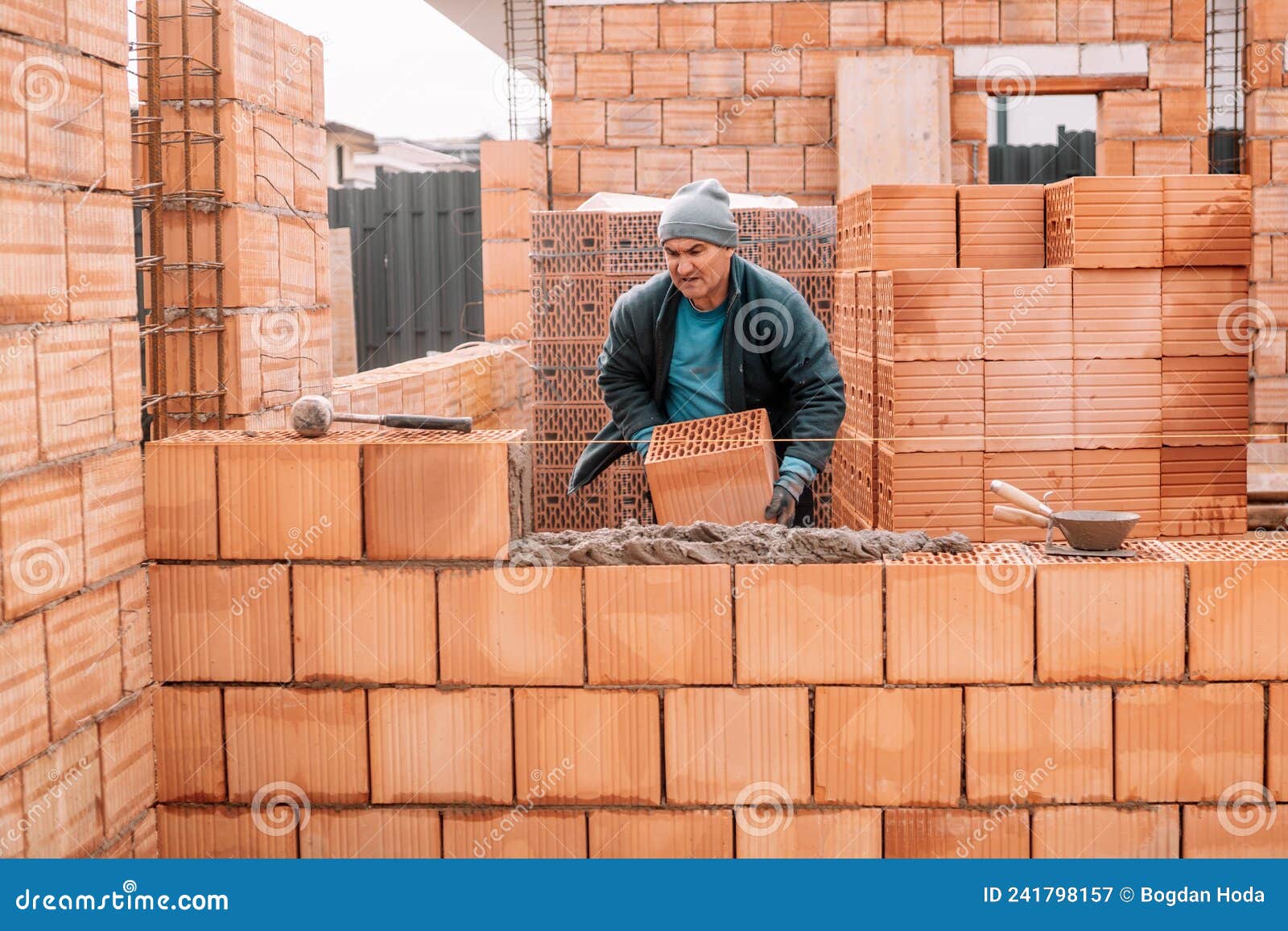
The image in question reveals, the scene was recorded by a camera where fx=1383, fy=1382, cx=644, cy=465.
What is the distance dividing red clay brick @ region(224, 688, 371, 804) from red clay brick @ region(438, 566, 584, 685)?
335 mm

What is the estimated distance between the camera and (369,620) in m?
3.96

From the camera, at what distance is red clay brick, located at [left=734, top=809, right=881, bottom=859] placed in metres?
3.90

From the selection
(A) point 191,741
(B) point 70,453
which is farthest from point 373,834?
(B) point 70,453

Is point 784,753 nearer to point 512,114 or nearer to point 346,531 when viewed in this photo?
point 346,531

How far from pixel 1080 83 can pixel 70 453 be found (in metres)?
10.3

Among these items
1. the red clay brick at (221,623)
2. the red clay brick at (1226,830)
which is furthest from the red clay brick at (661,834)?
the red clay brick at (1226,830)

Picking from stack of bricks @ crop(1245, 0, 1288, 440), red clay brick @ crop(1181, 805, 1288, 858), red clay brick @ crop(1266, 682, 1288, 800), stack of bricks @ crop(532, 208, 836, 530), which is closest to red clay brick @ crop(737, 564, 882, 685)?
red clay brick @ crop(1181, 805, 1288, 858)

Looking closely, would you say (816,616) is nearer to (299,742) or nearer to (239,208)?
(299,742)

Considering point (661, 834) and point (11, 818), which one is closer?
point (11, 818)

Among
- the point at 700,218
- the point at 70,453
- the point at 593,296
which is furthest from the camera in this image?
the point at 593,296

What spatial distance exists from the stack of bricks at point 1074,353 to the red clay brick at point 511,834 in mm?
3740

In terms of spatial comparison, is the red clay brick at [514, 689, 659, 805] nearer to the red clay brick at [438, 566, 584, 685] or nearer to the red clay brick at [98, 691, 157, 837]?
the red clay brick at [438, 566, 584, 685]

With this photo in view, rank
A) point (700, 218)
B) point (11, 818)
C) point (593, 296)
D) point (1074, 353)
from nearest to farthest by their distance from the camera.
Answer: point (11, 818), point (700, 218), point (1074, 353), point (593, 296)

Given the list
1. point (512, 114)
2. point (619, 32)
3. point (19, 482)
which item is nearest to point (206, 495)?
point (19, 482)
